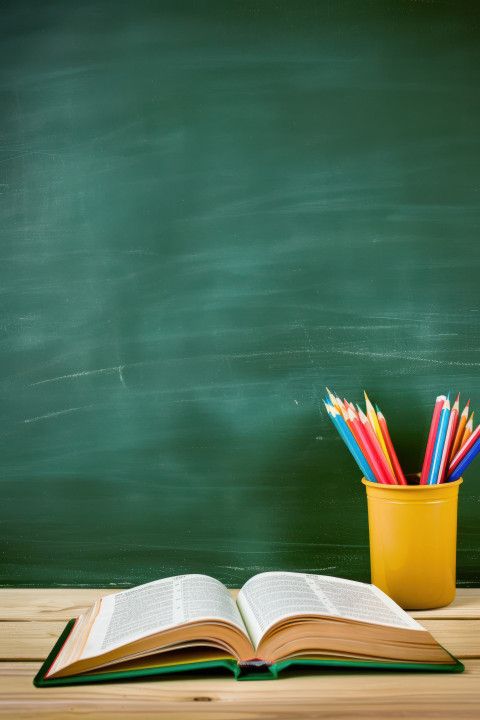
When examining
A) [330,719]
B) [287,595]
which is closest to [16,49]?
[287,595]

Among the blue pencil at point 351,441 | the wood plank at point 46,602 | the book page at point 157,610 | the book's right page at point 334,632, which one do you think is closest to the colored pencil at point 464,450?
the blue pencil at point 351,441

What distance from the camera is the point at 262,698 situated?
26.0 inches

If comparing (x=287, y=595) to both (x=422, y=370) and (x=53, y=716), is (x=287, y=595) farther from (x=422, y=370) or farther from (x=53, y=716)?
(x=422, y=370)

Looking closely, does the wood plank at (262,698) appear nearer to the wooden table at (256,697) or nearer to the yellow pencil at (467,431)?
the wooden table at (256,697)

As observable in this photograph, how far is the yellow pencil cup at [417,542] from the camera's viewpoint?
36.5 inches

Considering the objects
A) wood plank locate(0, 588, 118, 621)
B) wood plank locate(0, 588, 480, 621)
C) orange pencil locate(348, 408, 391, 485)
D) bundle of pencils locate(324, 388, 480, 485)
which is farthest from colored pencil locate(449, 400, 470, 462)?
wood plank locate(0, 588, 118, 621)

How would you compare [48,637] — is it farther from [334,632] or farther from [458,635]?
[458,635]

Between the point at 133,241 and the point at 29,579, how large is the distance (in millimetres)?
577

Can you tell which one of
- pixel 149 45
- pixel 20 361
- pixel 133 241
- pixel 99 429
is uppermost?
pixel 149 45

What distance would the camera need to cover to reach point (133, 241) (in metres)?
1.10

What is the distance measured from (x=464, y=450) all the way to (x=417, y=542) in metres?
0.14

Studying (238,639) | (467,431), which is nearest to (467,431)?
(467,431)

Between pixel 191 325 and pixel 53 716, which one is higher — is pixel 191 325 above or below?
above

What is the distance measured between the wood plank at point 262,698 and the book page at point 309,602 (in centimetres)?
7
